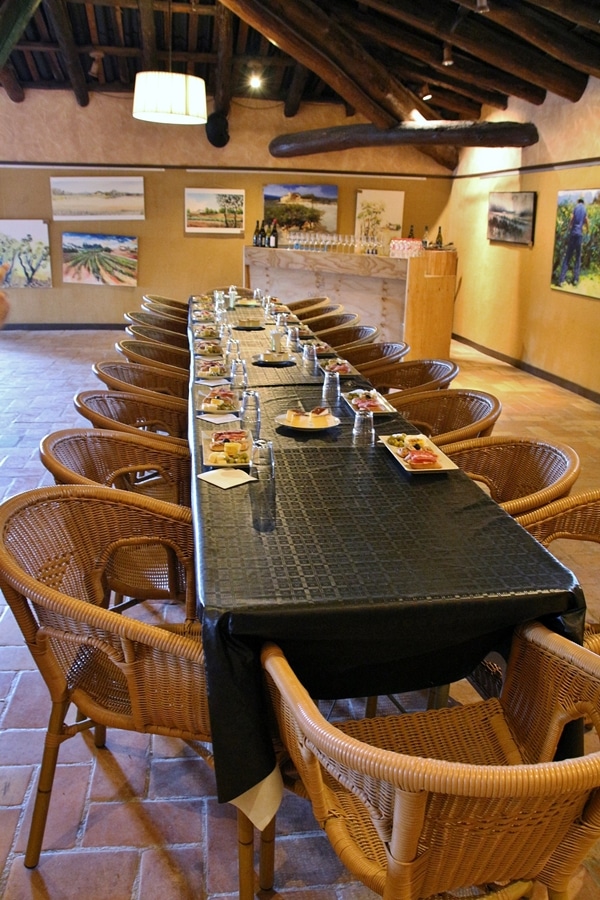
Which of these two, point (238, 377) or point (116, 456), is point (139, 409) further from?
point (116, 456)

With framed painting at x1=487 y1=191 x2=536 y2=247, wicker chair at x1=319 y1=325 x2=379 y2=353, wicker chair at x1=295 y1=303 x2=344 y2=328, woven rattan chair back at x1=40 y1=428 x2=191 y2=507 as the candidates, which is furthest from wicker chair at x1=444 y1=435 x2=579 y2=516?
framed painting at x1=487 y1=191 x2=536 y2=247

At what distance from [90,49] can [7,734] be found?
9.45m

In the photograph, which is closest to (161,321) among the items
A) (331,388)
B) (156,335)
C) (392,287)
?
(156,335)

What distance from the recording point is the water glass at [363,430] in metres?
2.86

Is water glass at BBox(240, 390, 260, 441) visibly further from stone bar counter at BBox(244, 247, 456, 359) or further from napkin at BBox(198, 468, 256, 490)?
stone bar counter at BBox(244, 247, 456, 359)

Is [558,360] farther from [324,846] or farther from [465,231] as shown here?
[324,846]

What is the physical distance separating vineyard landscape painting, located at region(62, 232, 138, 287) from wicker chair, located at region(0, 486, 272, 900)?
9.72 metres

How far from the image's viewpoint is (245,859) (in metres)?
1.83

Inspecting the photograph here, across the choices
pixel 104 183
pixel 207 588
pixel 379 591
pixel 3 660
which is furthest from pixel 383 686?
pixel 104 183

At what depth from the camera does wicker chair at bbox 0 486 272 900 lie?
5.82 ft

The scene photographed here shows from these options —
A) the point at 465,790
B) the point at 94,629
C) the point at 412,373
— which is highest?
the point at 412,373

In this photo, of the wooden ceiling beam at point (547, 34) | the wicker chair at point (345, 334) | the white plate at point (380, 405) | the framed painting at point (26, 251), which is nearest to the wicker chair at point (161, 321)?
the wicker chair at point (345, 334)

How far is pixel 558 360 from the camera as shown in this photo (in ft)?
28.2

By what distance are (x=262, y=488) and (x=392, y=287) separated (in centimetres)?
654
